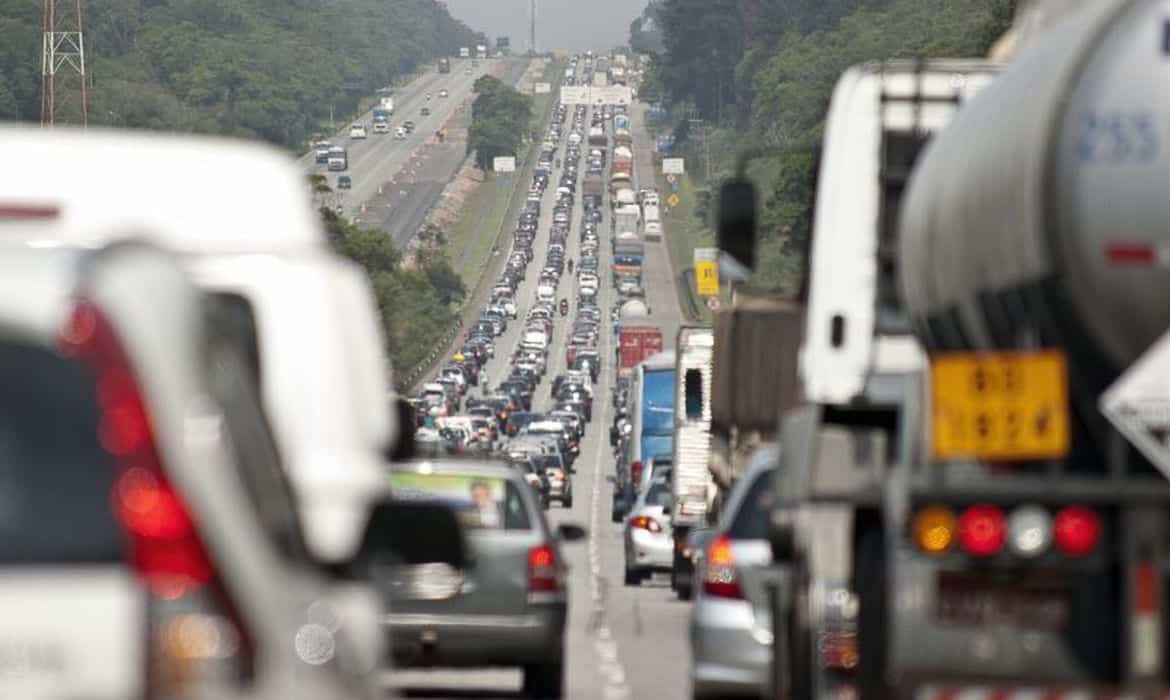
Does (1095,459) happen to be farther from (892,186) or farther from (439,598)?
(439,598)

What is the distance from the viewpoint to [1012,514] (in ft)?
30.6

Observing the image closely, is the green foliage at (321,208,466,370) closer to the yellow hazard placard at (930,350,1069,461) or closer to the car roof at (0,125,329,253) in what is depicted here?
the yellow hazard placard at (930,350,1069,461)

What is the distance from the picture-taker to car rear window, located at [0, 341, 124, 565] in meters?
4.22

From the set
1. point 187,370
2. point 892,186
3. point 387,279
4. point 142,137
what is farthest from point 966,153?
point 387,279

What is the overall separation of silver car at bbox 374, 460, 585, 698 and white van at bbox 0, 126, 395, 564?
30.9 ft

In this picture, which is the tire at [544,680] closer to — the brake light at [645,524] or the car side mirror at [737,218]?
the car side mirror at [737,218]

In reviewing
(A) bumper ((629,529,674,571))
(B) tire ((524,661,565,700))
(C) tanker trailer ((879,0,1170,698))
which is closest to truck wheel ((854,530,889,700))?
(C) tanker trailer ((879,0,1170,698))

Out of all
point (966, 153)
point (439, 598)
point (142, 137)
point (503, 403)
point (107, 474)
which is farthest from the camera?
point (503, 403)

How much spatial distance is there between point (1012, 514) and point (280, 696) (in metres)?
5.25

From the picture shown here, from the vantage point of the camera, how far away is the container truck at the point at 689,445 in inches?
1308

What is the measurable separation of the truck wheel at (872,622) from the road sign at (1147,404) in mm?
1670

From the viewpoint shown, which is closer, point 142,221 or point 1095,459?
point 142,221

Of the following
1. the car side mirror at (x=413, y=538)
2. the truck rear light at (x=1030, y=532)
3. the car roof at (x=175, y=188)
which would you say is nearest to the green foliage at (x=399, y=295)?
the truck rear light at (x=1030, y=532)

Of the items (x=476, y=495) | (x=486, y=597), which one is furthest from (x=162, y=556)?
(x=476, y=495)
